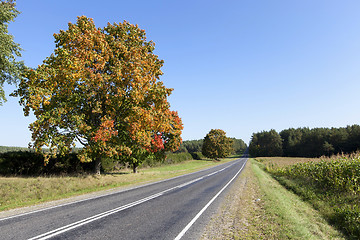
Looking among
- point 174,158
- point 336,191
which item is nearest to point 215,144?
point 174,158

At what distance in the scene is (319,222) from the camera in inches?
311

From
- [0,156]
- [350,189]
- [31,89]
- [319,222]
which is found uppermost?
[31,89]

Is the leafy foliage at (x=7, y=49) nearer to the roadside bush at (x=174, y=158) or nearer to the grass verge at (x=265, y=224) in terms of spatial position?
the grass verge at (x=265, y=224)

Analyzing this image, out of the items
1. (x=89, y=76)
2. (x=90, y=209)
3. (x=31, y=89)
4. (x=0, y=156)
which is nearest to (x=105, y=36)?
(x=89, y=76)

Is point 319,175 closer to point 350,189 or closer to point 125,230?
point 350,189

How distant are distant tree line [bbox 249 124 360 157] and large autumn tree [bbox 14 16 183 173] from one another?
155 feet

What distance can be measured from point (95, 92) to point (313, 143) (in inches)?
3930

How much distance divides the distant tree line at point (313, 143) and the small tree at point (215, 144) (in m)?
30.7

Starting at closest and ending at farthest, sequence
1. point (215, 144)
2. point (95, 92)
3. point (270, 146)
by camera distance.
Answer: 1. point (95, 92)
2. point (215, 144)
3. point (270, 146)

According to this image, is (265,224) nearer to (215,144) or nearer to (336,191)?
(336,191)

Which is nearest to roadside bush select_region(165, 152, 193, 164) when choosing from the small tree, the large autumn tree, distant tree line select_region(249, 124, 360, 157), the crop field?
the small tree

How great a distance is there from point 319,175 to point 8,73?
2772 centimetres

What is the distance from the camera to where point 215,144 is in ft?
231

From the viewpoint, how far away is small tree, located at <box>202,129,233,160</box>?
6999 cm
